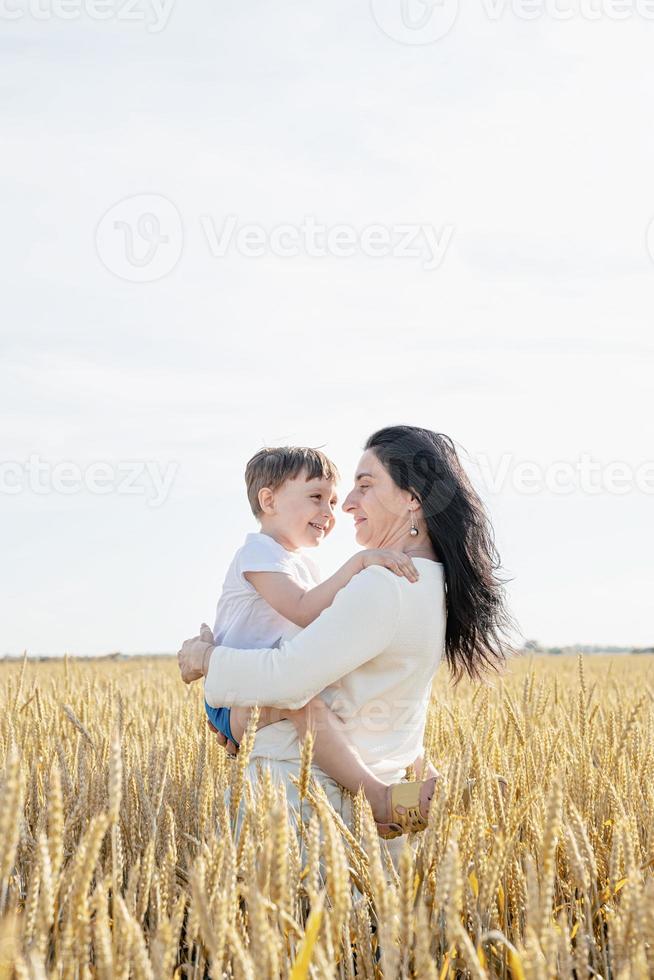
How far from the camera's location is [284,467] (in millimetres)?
3535

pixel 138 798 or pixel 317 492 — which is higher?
pixel 317 492

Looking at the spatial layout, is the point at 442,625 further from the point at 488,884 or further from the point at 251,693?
the point at 488,884

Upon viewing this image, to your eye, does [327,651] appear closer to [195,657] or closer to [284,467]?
[195,657]

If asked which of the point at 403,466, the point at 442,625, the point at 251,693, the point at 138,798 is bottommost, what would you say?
the point at 138,798

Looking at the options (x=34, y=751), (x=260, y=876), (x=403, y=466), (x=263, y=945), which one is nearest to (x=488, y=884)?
(x=260, y=876)

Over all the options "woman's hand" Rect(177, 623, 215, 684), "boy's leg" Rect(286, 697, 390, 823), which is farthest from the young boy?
"woman's hand" Rect(177, 623, 215, 684)

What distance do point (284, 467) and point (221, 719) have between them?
1.00 metres

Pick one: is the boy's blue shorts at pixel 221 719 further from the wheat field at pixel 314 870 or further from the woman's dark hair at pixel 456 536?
the woman's dark hair at pixel 456 536

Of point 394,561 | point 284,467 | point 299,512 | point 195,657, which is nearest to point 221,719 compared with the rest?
point 195,657

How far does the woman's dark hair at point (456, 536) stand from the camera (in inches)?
111

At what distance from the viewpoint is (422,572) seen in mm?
2684

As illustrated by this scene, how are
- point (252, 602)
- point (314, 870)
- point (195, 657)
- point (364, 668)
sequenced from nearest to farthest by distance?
1. point (314, 870)
2. point (364, 668)
3. point (195, 657)
4. point (252, 602)

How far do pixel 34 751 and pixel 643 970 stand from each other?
2308 mm

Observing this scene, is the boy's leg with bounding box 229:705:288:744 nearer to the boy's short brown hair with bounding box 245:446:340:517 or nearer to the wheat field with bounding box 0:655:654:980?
the wheat field with bounding box 0:655:654:980
